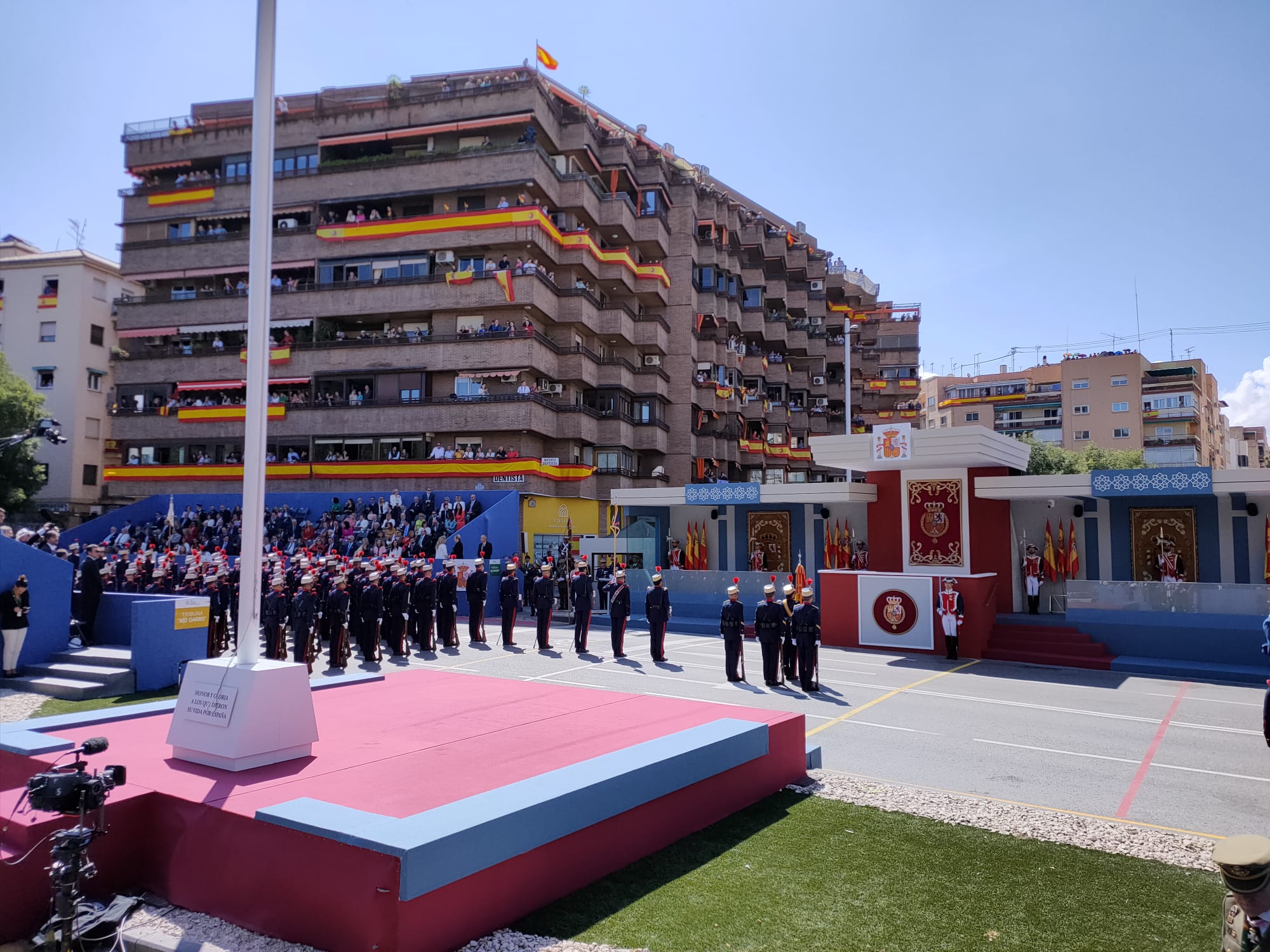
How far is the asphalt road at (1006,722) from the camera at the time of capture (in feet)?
28.0

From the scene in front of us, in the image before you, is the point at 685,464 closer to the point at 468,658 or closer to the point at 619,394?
the point at 619,394

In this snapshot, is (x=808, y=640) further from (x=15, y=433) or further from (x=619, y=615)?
(x=15, y=433)

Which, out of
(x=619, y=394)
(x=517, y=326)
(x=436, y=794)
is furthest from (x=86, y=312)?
(x=436, y=794)

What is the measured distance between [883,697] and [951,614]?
5.71 meters

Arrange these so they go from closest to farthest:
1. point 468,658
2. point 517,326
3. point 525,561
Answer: point 468,658, point 525,561, point 517,326

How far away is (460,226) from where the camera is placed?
130 ft

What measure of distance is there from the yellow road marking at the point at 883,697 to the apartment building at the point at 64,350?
45.3m

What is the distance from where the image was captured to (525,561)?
28.7 m

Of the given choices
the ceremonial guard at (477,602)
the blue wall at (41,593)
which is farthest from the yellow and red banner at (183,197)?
the blue wall at (41,593)

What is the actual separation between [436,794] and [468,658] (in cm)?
1164

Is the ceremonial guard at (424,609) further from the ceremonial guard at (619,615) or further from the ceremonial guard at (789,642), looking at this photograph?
the ceremonial guard at (789,642)

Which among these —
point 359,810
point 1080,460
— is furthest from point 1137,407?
point 359,810

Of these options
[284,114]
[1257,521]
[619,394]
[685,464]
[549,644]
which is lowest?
[549,644]

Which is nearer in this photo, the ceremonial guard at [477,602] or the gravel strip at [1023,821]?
the gravel strip at [1023,821]
